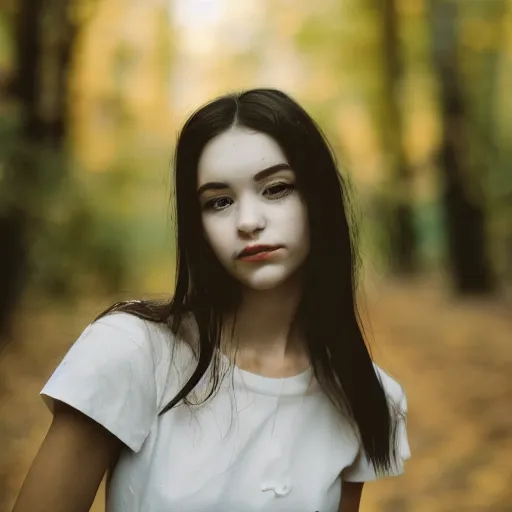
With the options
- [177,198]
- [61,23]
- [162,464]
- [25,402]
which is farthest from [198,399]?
[61,23]

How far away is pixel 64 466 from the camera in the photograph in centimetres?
68

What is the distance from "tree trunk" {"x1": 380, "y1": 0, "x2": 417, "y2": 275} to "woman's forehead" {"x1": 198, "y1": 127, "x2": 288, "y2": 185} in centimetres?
153

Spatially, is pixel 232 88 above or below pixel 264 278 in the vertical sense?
above

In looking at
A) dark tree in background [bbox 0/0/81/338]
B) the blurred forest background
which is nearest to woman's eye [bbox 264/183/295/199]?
the blurred forest background

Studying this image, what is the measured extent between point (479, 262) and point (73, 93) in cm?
126

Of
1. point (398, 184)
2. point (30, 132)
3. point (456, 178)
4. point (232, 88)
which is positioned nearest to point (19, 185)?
point (30, 132)

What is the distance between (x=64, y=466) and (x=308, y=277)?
0.31 meters

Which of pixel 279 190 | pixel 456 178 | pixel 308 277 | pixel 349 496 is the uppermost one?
pixel 279 190

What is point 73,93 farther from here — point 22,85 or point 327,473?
point 327,473

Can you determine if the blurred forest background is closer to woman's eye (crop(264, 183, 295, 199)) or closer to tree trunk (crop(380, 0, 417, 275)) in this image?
tree trunk (crop(380, 0, 417, 275))

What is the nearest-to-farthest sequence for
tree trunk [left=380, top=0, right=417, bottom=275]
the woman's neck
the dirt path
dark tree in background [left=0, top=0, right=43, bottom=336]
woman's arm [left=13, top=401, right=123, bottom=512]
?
woman's arm [left=13, top=401, right=123, bottom=512], the woman's neck, the dirt path, dark tree in background [left=0, top=0, right=43, bottom=336], tree trunk [left=380, top=0, right=417, bottom=275]

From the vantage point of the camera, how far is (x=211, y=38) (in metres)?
2.10

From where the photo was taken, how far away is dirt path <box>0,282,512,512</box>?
184 cm

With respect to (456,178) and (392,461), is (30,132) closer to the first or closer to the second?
(456,178)
